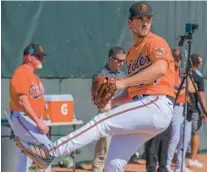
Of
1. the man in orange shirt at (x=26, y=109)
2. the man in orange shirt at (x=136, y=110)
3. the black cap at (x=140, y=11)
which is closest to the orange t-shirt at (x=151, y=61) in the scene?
the man in orange shirt at (x=136, y=110)

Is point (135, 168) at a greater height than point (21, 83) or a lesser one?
lesser

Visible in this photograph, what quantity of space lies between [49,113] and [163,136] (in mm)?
1573

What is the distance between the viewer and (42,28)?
11.2 m

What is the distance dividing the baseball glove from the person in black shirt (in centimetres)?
427

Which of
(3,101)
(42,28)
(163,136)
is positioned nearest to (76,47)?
(42,28)

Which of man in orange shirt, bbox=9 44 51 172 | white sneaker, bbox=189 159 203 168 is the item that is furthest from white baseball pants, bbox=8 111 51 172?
white sneaker, bbox=189 159 203 168

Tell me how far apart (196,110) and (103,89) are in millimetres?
4831

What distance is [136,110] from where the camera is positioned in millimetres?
6223

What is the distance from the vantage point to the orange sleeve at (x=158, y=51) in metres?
6.23

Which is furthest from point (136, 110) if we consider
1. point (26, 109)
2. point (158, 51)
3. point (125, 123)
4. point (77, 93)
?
point (77, 93)

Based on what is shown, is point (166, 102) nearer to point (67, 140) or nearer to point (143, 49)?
point (143, 49)

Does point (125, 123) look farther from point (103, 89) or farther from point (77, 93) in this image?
point (77, 93)

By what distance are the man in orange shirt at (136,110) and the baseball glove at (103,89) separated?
0.06 metres

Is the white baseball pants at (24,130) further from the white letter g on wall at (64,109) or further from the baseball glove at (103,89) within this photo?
the baseball glove at (103,89)
